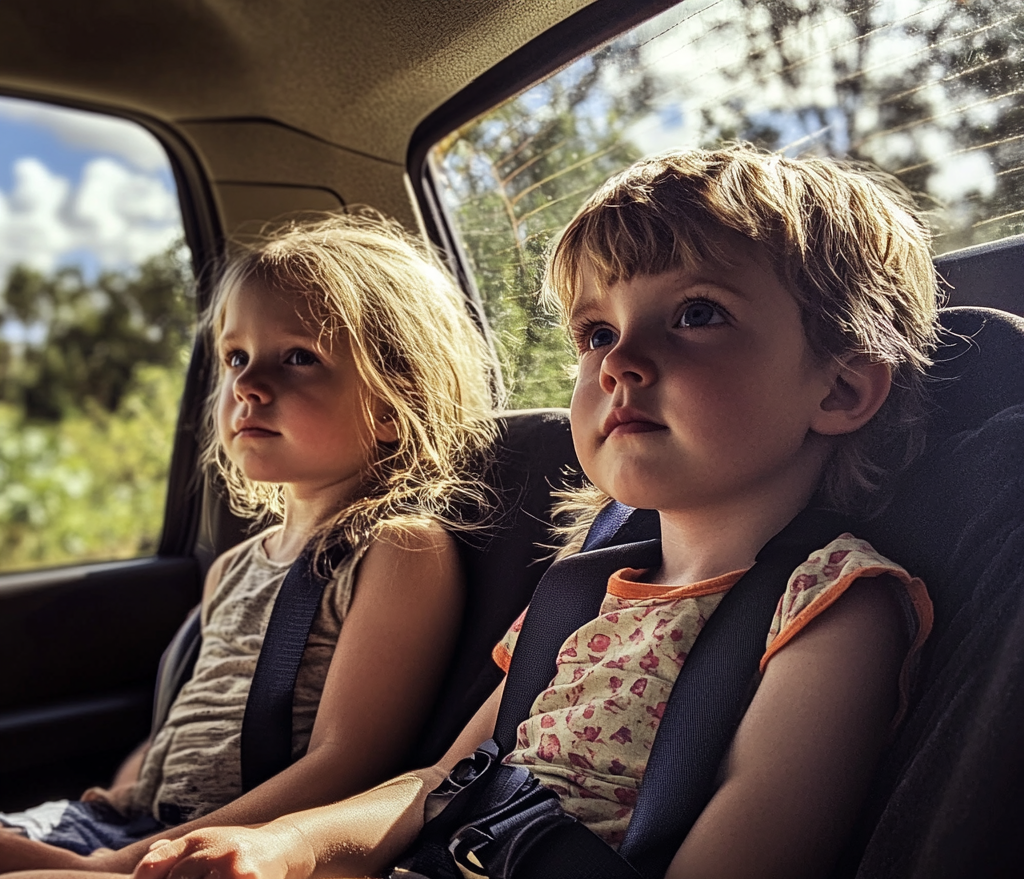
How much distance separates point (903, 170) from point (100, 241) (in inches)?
154

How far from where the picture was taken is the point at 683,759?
792 millimetres

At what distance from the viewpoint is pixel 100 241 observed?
4266 millimetres

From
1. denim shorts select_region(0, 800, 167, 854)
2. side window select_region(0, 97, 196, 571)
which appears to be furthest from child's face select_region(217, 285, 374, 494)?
side window select_region(0, 97, 196, 571)

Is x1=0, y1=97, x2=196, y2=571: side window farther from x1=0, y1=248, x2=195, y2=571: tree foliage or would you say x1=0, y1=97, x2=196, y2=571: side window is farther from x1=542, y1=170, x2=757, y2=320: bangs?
x1=542, y1=170, x2=757, y2=320: bangs

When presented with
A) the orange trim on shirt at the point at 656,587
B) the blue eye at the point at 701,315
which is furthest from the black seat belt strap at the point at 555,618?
the blue eye at the point at 701,315

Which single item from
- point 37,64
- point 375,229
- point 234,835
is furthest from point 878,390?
point 37,64

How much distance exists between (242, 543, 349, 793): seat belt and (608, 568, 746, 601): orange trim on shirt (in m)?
0.42

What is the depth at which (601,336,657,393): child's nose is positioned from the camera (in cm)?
88

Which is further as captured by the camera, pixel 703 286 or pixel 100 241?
pixel 100 241

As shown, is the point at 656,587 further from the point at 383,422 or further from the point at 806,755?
the point at 383,422

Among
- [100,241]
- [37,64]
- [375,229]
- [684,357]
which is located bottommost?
[684,357]

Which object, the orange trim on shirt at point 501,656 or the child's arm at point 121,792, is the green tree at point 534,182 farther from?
the child's arm at point 121,792

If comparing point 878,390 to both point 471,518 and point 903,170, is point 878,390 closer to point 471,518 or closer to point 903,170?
point 903,170

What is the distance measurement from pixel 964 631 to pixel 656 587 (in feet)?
0.89
